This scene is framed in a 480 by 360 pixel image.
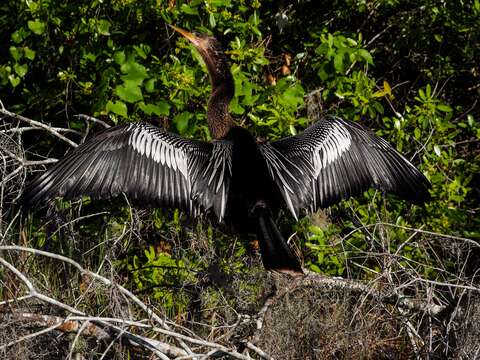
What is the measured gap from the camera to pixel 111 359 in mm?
5082

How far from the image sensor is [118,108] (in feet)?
18.0

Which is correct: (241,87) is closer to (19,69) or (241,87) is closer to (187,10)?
(187,10)

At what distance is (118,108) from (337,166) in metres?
1.43

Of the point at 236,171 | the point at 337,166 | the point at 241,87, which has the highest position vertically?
the point at 241,87

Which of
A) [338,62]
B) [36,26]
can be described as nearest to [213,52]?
[338,62]

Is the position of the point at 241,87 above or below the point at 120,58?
below

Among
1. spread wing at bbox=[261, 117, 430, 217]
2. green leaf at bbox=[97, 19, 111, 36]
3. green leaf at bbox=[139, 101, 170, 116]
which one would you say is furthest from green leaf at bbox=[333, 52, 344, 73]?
green leaf at bbox=[97, 19, 111, 36]

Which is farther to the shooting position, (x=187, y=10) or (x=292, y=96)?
(x=292, y=96)

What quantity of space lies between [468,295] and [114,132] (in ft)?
7.05

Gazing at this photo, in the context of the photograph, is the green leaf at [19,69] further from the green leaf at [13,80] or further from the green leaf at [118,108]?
the green leaf at [118,108]

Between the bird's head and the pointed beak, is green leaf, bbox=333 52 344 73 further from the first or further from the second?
the pointed beak

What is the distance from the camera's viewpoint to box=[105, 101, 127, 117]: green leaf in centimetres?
548

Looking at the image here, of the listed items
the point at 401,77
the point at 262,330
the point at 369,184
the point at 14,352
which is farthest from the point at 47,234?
the point at 401,77

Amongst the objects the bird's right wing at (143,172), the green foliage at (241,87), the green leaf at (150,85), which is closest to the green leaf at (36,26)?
the green foliage at (241,87)
